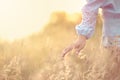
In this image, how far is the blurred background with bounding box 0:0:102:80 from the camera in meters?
0.81

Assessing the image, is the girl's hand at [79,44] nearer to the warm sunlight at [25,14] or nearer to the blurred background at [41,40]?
the blurred background at [41,40]

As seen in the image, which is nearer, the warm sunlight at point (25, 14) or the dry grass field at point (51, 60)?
the dry grass field at point (51, 60)

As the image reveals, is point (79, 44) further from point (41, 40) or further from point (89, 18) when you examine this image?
point (41, 40)

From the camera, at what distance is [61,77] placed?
0.80 m

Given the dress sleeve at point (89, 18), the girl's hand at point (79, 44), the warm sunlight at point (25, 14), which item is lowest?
the girl's hand at point (79, 44)

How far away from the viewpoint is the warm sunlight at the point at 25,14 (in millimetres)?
977

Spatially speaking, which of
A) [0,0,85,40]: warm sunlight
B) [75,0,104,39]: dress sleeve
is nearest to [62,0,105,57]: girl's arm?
[75,0,104,39]: dress sleeve

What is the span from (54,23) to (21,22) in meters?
0.10

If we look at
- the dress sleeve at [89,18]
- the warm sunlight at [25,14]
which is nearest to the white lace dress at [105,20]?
the dress sleeve at [89,18]

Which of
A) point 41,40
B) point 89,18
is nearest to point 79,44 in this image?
point 89,18

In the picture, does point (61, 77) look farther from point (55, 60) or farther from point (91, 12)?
point (91, 12)

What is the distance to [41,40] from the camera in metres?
0.96

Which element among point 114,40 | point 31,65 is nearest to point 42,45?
point 31,65

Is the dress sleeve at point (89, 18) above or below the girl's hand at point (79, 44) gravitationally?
above
